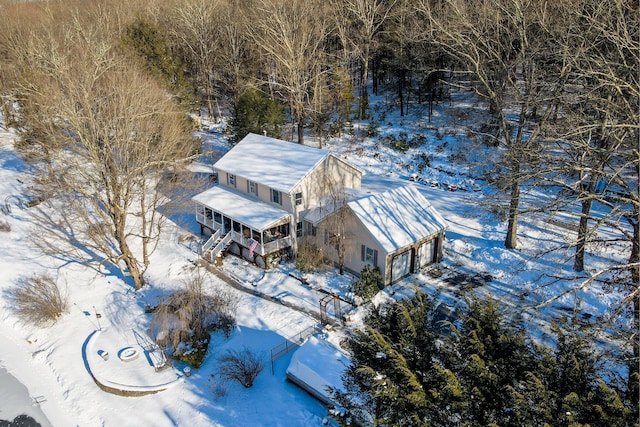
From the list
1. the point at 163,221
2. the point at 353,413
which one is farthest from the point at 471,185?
the point at 353,413

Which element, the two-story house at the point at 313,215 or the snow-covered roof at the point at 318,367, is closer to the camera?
the snow-covered roof at the point at 318,367

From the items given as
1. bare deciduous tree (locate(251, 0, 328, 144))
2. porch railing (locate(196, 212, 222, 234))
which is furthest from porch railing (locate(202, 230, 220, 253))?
bare deciduous tree (locate(251, 0, 328, 144))

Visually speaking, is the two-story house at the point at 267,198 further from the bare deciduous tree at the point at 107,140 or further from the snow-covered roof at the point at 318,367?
the snow-covered roof at the point at 318,367

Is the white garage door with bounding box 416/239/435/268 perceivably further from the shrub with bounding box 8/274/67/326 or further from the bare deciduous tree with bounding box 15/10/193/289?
the shrub with bounding box 8/274/67/326

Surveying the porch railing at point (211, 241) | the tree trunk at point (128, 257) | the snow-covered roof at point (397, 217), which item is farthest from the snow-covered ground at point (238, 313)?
the snow-covered roof at point (397, 217)

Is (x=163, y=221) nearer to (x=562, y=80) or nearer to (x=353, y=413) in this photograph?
(x=353, y=413)

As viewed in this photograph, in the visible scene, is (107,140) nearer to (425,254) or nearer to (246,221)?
(246,221)

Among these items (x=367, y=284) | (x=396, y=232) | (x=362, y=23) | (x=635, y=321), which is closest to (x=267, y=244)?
(x=367, y=284)
